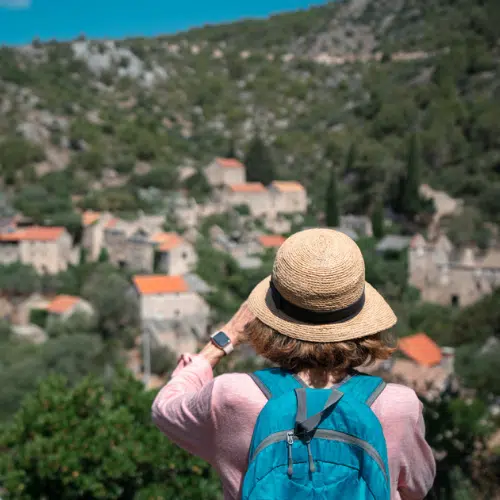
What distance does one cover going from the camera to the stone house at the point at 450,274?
2209 cm

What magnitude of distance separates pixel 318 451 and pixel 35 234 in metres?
24.2

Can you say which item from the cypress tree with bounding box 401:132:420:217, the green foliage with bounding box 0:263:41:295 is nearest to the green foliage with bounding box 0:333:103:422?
the green foliage with bounding box 0:263:41:295

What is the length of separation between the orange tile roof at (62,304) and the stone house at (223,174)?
14281 mm

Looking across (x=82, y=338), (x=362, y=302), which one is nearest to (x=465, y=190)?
(x=82, y=338)

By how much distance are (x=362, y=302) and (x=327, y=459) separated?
1.78 ft

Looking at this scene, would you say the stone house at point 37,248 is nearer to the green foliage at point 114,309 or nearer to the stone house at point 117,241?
the stone house at point 117,241

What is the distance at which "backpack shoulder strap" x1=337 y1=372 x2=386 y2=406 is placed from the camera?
5.59 ft

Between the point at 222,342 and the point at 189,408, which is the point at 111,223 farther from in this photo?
the point at 189,408

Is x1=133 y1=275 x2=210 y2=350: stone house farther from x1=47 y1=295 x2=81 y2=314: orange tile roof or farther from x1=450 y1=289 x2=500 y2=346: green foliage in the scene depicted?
x1=450 y1=289 x2=500 y2=346: green foliage

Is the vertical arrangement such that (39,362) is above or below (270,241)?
below

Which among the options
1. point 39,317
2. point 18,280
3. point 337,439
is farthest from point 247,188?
point 337,439

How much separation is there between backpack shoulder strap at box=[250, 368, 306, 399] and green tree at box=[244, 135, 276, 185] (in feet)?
109

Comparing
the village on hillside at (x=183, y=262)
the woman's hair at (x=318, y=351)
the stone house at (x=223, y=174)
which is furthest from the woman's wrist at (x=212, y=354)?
the stone house at (x=223, y=174)

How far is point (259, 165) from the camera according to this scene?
34.9 metres
